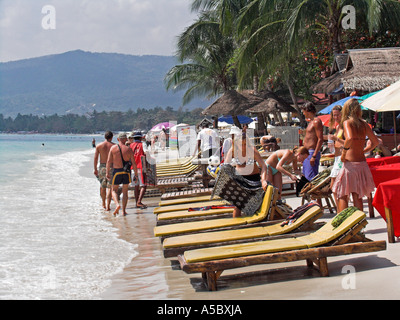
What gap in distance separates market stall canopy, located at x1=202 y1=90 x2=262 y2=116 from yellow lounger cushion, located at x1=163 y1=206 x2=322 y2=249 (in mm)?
13856

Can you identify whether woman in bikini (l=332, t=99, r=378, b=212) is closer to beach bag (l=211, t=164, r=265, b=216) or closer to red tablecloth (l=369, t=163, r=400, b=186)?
red tablecloth (l=369, t=163, r=400, b=186)

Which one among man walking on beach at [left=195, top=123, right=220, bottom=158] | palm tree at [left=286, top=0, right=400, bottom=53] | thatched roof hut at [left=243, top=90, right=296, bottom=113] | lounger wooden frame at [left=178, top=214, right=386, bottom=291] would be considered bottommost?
lounger wooden frame at [left=178, top=214, right=386, bottom=291]

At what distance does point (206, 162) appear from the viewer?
12.0 metres

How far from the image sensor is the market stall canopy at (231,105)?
19484mm

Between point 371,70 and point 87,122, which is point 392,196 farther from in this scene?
point 87,122

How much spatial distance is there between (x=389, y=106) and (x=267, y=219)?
256cm

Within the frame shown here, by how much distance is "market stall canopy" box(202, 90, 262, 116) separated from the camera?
19484 mm

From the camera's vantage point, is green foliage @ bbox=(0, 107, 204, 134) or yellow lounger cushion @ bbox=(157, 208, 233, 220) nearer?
yellow lounger cushion @ bbox=(157, 208, 233, 220)

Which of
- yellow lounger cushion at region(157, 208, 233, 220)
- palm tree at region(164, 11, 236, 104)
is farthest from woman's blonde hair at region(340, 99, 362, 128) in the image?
palm tree at region(164, 11, 236, 104)

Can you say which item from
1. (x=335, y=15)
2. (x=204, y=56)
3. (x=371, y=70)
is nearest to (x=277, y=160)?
(x=371, y=70)

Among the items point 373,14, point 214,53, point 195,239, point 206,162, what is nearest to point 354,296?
point 195,239

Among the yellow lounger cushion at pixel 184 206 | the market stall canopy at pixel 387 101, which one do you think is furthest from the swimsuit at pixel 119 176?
the market stall canopy at pixel 387 101

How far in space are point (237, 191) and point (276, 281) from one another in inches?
65.7

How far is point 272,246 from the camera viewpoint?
15.8ft
